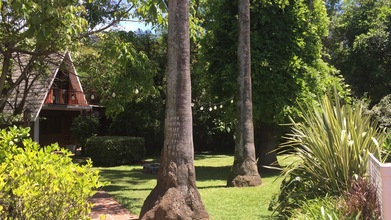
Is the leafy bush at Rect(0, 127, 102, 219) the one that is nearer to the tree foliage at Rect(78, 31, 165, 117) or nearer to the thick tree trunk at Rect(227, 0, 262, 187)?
the tree foliage at Rect(78, 31, 165, 117)

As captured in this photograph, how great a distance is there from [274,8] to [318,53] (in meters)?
2.45

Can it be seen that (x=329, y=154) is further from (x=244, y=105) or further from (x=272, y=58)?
(x=272, y=58)

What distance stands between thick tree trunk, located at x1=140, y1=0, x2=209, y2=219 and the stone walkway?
107 cm

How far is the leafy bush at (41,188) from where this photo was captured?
3170 millimetres

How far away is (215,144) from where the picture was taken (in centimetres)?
2792

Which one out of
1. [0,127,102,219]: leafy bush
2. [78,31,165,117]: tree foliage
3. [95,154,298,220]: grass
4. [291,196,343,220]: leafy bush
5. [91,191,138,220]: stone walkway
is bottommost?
[91,191,138,220]: stone walkway

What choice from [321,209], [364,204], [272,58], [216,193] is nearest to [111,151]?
[272,58]

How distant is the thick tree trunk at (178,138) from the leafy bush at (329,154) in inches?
64.1

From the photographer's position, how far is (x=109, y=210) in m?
8.77

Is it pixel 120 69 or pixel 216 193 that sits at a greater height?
pixel 120 69

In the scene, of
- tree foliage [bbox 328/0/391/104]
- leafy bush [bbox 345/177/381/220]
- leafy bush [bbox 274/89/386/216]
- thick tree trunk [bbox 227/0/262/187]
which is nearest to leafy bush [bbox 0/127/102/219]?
leafy bush [bbox 345/177/381/220]

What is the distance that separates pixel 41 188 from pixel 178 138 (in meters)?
4.10

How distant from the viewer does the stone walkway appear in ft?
26.5

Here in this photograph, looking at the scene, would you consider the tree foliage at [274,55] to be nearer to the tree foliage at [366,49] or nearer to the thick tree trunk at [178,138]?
the thick tree trunk at [178,138]
